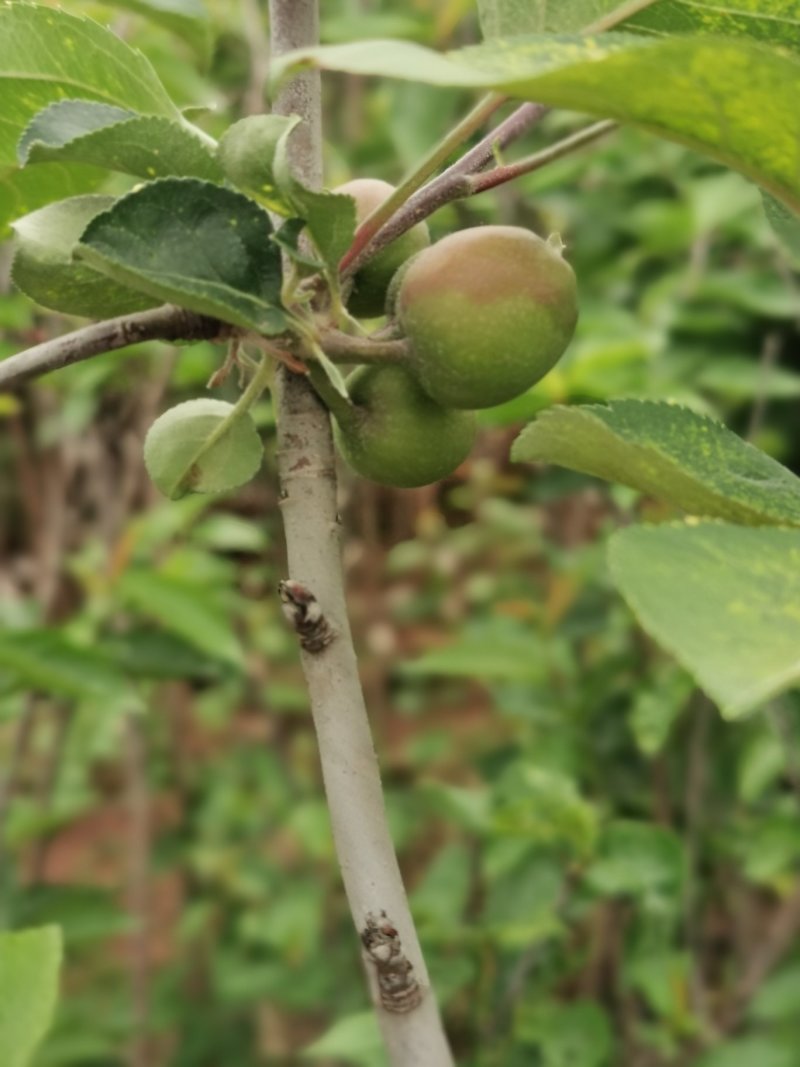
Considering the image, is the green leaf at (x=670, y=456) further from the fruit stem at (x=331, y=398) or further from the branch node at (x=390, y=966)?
the branch node at (x=390, y=966)

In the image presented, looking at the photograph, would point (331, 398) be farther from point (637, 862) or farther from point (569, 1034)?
point (569, 1034)

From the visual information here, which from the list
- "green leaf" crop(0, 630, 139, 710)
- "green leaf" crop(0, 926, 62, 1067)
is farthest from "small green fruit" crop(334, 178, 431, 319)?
"green leaf" crop(0, 630, 139, 710)

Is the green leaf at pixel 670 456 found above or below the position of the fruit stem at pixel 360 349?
below

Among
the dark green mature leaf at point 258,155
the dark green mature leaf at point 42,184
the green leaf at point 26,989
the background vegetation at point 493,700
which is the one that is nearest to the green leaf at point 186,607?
the background vegetation at point 493,700

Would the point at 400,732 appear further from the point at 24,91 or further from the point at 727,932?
the point at 24,91

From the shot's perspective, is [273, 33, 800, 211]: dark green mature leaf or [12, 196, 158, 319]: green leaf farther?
[12, 196, 158, 319]: green leaf

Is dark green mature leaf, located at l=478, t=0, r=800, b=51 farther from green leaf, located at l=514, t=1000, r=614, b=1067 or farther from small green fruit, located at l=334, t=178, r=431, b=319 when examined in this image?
green leaf, located at l=514, t=1000, r=614, b=1067

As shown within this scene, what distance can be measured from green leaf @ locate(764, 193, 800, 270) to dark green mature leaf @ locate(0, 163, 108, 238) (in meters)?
0.27

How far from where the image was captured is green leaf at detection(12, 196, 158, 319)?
0.44m

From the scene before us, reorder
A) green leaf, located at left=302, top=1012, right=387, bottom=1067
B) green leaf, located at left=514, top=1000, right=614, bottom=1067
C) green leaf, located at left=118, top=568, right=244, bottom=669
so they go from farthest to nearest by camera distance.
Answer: green leaf, located at left=118, top=568, right=244, bottom=669, green leaf, located at left=514, top=1000, right=614, bottom=1067, green leaf, located at left=302, top=1012, right=387, bottom=1067

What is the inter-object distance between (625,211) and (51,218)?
124cm

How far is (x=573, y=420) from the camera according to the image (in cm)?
40

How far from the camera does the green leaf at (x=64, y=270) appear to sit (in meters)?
0.44

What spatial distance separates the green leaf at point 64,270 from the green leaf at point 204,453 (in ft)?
0.16
